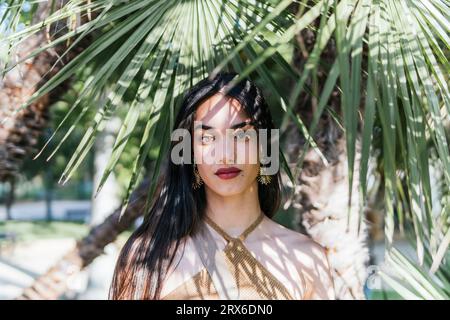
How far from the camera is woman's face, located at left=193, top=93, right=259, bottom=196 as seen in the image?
1.44 m

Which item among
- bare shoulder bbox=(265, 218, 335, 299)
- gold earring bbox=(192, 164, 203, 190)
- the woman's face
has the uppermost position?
the woman's face

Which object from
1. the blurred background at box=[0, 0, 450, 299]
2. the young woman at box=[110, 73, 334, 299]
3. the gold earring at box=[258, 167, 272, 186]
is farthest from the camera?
the gold earring at box=[258, 167, 272, 186]

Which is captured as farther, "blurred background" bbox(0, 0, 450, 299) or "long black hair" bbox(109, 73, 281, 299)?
"long black hair" bbox(109, 73, 281, 299)

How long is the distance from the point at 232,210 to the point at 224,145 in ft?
0.55

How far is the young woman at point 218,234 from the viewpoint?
144 centimetres

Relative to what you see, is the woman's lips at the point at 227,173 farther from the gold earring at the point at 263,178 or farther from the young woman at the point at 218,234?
the gold earring at the point at 263,178

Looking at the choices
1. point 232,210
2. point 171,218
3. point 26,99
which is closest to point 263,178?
point 232,210

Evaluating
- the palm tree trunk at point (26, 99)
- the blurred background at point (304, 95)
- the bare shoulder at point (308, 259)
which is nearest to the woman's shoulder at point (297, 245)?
the bare shoulder at point (308, 259)

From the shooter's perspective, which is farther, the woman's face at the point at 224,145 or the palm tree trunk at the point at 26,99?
the palm tree trunk at the point at 26,99

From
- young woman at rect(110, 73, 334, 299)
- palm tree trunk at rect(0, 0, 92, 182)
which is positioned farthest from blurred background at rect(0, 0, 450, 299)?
young woman at rect(110, 73, 334, 299)

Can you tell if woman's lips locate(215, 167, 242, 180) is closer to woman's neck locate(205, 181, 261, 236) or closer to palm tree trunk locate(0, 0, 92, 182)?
woman's neck locate(205, 181, 261, 236)

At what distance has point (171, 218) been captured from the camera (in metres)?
1.50
